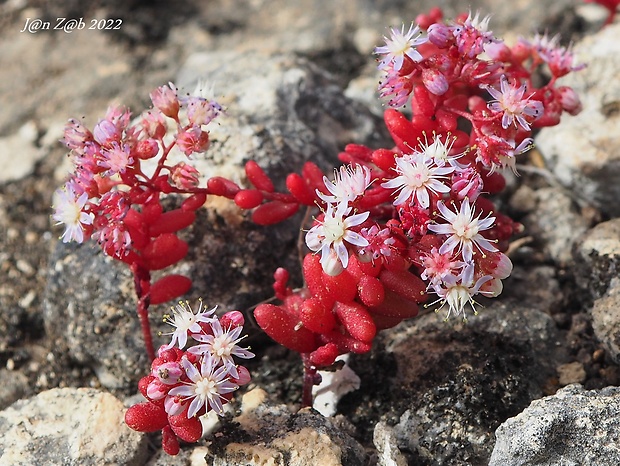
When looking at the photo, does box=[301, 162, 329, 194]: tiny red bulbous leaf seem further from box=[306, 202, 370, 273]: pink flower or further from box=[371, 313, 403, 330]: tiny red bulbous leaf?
box=[371, 313, 403, 330]: tiny red bulbous leaf

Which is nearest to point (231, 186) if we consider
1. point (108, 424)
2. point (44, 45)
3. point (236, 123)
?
point (236, 123)

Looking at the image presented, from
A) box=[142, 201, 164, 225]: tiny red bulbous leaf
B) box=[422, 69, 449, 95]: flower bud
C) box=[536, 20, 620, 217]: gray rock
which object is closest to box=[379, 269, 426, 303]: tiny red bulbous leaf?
box=[422, 69, 449, 95]: flower bud

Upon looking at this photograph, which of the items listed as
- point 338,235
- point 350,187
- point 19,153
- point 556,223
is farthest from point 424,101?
point 19,153

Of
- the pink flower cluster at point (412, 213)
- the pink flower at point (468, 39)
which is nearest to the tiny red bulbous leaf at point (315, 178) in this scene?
the pink flower cluster at point (412, 213)

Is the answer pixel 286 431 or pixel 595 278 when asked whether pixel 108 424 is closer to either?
pixel 286 431

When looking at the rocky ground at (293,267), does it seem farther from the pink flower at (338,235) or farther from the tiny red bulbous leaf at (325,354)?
the pink flower at (338,235)

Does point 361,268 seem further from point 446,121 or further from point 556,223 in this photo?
point 556,223
